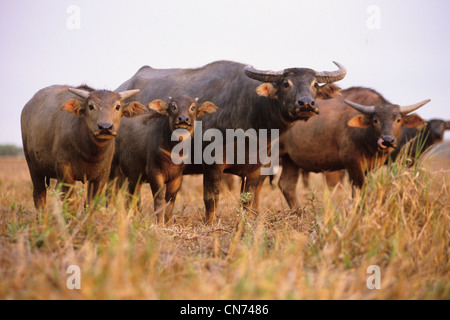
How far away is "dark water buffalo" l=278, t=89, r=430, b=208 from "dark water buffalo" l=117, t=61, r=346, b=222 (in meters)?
Result: 1.15

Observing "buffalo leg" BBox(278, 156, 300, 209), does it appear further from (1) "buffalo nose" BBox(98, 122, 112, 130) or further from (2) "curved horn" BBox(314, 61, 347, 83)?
(1) "buffalo nose" BBox(98, 122, 112, 130)

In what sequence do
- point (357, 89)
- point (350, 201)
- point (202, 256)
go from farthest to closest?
1. point (357, 89)
2. point (350, 201)
3. point (202, 256)

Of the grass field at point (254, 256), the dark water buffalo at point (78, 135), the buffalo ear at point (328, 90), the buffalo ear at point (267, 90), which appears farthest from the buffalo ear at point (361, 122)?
the dark water buffalo at point (78, 135)

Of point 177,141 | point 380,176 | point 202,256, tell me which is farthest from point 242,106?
point 202,256

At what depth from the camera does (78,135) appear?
5363 mm

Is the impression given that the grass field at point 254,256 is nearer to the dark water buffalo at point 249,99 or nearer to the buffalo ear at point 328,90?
the dark water buffalo at point 249,99

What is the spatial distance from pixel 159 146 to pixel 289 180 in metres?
4.03

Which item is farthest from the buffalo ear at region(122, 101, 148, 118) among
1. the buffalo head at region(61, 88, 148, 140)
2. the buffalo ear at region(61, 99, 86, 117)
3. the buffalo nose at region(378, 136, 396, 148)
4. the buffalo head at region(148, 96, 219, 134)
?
the buffalo nose at region(378, 136, 396, 148)

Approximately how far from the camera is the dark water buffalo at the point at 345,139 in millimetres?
6949

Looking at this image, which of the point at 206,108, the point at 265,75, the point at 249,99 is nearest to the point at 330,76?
the point at 265,75
